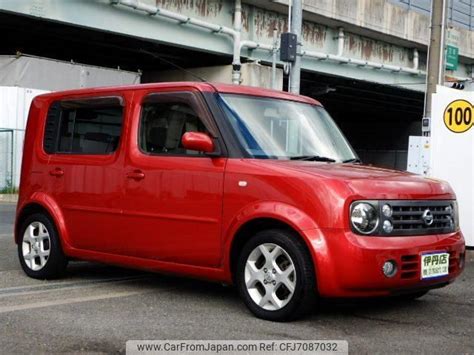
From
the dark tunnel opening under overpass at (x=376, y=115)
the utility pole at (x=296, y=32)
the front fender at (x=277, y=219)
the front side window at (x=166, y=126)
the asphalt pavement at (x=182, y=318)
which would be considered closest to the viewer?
the asphalt pavement at (x=182, y=318)

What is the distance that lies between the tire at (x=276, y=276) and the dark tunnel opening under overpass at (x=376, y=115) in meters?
25.3

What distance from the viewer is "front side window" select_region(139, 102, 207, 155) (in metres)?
6.01

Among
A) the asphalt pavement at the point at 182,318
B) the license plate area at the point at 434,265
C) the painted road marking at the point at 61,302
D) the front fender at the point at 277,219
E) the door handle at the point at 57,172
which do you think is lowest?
the painted road marking at the point at 61,302

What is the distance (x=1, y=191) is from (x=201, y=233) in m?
17.6

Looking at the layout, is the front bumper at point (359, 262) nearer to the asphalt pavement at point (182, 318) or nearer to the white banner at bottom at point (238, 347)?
the asphalt pavement at point (182, 318)

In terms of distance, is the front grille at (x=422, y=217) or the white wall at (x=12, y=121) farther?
the white wall at (x=12, y=121)

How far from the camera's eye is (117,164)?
6.35 m

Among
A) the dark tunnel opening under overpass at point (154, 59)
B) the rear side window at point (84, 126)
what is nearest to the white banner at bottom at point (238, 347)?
the rear side window at point (84, 126)

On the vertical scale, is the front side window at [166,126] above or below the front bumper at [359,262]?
above

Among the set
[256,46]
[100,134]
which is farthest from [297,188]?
[256,46]

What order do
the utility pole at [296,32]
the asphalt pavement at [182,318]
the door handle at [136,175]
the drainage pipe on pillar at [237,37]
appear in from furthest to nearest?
the drainage pipe on pillar at [237,37] < the utility pole at [296,32] < the door handle at [136,175] < the asphalt pavement at [182,318]

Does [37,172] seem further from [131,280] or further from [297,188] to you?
[297,188]

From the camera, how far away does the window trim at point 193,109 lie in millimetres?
5762

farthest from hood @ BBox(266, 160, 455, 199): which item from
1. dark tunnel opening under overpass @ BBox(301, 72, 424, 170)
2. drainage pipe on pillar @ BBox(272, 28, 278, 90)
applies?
dark tunnel opening under overpass @ BBox(301, 72, 424, 170)
